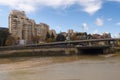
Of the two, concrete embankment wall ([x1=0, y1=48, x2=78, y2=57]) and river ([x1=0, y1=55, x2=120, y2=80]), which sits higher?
concrete embankment wall ([x1=0, y1=48, x2=78, y2=57])

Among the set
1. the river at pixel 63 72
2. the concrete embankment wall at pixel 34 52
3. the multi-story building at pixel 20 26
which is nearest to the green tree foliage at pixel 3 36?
the concrete embankment wall at pixel 34 52

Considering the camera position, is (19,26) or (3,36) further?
(19,26)

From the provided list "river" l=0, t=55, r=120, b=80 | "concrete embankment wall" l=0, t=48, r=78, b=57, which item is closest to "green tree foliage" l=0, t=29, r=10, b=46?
"concrete embankment wall" l=0, t=48, r=78, b=57

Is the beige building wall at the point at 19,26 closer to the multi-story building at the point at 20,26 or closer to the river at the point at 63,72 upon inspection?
the multi-story building at the point at 20,26

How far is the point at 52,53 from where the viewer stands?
3880 inches

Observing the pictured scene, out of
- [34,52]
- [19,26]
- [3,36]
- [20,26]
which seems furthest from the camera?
[20,26]

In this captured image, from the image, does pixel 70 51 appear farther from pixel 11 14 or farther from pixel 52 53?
pixel 11 14

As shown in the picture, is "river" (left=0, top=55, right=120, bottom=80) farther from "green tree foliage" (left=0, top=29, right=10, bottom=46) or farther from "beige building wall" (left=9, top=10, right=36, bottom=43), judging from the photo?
"beige building wall" (left=9, top=10, right=36, bottom=43)

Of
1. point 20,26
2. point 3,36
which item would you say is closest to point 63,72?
point 3,36

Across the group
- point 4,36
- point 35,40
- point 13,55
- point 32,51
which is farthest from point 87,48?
point 35,40

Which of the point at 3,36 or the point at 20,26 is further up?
the point at 20,26

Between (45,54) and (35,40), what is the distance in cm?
6353

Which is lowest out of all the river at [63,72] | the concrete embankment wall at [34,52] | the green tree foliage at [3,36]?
the river at [63,72]

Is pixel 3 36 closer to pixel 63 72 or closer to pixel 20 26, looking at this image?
pixel 20 26
